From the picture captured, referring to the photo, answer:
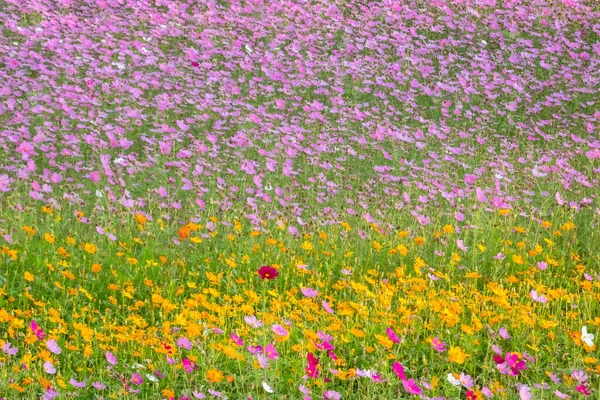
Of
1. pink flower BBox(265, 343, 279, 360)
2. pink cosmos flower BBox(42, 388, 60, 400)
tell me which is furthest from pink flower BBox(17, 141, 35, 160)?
pink flower BBox(265, 343, 279, 360)

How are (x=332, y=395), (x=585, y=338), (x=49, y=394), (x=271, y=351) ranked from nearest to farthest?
1. (x=49, y=394)
2. (x=332, y=395)
3. (x=271, y=351)
4. (x=585, y=338)

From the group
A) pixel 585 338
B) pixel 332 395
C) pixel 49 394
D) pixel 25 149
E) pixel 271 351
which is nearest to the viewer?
pixel 49 394

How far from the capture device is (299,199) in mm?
6453

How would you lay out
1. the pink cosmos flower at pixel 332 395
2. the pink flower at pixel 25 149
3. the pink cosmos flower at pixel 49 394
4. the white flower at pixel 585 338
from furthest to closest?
the pink flower at pixel 25 149
the white flower at pixel 585 338
the pink cosmos flower at pixel 332 395
the pink cosmos flower at pixel 49 394

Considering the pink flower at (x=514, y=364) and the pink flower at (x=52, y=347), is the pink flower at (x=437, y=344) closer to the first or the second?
the pink flower at (x=514, y=364)

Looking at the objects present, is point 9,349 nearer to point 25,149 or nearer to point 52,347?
point 52,347

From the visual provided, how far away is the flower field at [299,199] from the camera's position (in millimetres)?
3662

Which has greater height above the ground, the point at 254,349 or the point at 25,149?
the point at 254,349

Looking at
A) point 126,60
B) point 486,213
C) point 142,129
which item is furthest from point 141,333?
point 126,60

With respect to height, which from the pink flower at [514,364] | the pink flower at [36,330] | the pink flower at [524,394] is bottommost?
the pink flower at [36,330]

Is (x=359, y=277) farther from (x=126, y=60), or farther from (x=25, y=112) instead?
(x=126, y=60)

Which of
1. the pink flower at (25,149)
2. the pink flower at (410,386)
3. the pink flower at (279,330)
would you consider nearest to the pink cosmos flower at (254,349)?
the pink flower at (279,330)

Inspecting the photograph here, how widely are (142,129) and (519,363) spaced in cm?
512

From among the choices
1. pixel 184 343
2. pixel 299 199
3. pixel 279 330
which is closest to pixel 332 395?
pixel 279 330
